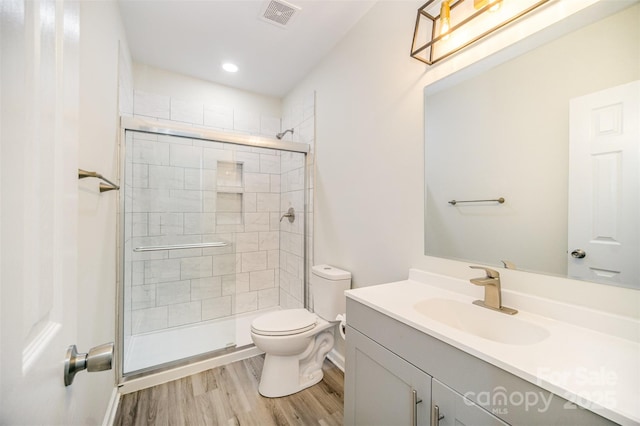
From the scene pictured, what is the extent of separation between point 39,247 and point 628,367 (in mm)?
1261

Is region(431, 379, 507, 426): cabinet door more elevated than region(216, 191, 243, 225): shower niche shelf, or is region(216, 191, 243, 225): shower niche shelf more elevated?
region(216, 191, 243, 225): shower niche shelf

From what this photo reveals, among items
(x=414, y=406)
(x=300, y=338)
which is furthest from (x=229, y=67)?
(x=414, y=406)

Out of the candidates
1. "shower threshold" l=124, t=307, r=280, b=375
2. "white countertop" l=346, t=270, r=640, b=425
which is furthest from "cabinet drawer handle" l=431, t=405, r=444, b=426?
"shower threshold" l=124, t=307, r=280, b=375

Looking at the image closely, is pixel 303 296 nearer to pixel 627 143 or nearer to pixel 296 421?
pixel 296 421

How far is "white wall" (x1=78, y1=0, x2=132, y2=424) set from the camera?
105cm

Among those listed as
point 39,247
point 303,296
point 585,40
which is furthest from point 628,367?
point 303,296

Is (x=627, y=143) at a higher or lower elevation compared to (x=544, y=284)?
higher

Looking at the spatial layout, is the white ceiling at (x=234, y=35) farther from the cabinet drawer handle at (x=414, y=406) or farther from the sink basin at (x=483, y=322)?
the cabinet drawer handle at (x=414, y=406)

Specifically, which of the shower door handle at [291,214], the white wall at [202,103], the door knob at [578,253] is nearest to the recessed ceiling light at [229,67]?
the white wall at [202,103]

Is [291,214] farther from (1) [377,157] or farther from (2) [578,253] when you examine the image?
(2) [578,253]

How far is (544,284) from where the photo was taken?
3.15ft

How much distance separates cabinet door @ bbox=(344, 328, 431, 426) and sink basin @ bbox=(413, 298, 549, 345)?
25 cm

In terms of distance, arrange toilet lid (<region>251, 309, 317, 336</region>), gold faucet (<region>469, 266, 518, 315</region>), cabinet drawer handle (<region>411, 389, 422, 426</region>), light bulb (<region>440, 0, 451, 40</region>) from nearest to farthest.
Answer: cabinet drawer handle (<region>411, 389, 422, 426</region>) < gold faucet (<region>469, 266, 518, 315</region>) < light bulb (<region>440, 0, 451, 40</region>) < toilet lid (<region>251, 309, 317, 336</region>)

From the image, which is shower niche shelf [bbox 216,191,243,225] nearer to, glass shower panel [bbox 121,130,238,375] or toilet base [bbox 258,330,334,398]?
glass shower panel [bbox 121,130,238,375]
